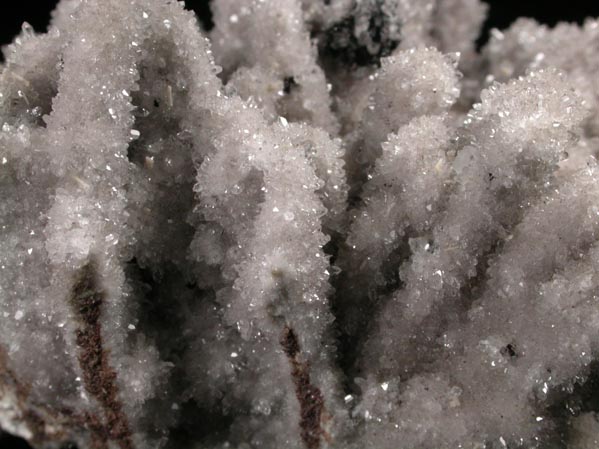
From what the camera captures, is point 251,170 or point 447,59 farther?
point 447,59

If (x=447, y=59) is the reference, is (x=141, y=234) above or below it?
below

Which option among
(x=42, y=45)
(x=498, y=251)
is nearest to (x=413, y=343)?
(x=498, y=251)

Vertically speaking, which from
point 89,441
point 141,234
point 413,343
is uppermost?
point 141,234

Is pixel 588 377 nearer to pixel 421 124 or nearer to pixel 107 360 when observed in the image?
pixel 421 124

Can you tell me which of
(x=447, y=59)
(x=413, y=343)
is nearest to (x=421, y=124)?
(x=447, y=59)

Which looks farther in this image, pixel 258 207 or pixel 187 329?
pixel 187 329

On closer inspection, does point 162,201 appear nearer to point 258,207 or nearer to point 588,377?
point 258,207
